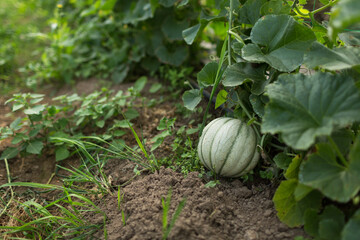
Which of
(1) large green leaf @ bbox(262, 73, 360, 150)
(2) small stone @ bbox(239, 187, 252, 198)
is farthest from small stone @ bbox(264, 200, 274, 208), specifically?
(1) large green leaf @ bbox(262, 73, 360, 150)

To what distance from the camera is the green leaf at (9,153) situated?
223cm

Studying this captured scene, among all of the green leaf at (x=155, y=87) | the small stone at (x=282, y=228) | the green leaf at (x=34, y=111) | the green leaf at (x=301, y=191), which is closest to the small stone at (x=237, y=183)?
the small stone at (x=282, y=228)

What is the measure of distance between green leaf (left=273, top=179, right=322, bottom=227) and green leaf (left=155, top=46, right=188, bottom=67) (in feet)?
5.85

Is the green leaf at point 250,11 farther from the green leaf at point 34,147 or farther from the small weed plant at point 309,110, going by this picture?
the green leaf at point 34,147

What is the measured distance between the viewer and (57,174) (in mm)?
2197

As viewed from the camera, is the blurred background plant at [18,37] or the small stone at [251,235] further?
the blurred background plant at [18,37]

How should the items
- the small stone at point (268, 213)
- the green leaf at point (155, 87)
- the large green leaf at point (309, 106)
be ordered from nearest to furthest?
the large green leaf at point (309, 106) → the small stone at point (268, 213) → the green leaf at point (155, 87)

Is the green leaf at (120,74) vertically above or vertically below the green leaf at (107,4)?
below

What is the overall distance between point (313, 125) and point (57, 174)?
170 centimetres

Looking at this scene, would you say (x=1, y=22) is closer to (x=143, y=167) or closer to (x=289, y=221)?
(x=143, y=167)

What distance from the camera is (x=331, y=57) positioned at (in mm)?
1414

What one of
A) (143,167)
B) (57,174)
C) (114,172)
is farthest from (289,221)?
(57,174)

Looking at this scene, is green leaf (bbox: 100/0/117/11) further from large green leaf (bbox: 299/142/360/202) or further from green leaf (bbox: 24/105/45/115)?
large green leaf (bbox: 299/142/360/202)

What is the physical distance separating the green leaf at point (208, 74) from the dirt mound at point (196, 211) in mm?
554
